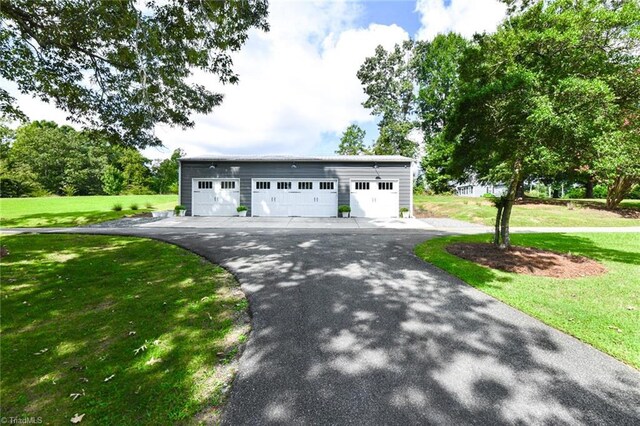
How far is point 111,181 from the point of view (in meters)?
37.2

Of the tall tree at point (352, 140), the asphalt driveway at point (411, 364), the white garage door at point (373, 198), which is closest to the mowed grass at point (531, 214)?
the white garage door at point (373, 198)

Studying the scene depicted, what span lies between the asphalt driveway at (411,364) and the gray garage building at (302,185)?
1222 centimetres

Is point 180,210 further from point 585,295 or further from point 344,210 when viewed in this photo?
point 585,295

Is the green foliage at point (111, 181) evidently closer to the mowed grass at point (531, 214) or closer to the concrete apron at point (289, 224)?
the concrete apron at point (289, 224)

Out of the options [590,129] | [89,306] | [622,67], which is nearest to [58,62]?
[89,306]

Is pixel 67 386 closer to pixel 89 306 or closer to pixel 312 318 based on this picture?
pixel 89 306

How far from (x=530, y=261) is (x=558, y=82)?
396 centimetres

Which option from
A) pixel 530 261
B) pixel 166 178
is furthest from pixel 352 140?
pixel 530 261

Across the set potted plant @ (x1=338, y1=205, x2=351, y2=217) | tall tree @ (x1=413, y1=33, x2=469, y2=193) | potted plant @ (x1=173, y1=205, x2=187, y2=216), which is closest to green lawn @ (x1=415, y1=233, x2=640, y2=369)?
potted plant @ (x1=338, y1=205, x2=351, y2=217)

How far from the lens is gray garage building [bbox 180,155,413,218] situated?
1695 centimetres

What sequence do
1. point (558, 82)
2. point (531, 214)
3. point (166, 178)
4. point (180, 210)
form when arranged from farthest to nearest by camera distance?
point (166, 178) < point (180, 210) < point (531, 214) < point (558, 82)

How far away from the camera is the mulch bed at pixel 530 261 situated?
572 centimetres

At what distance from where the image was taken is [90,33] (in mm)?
6359

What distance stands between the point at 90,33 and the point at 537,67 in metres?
10.0
